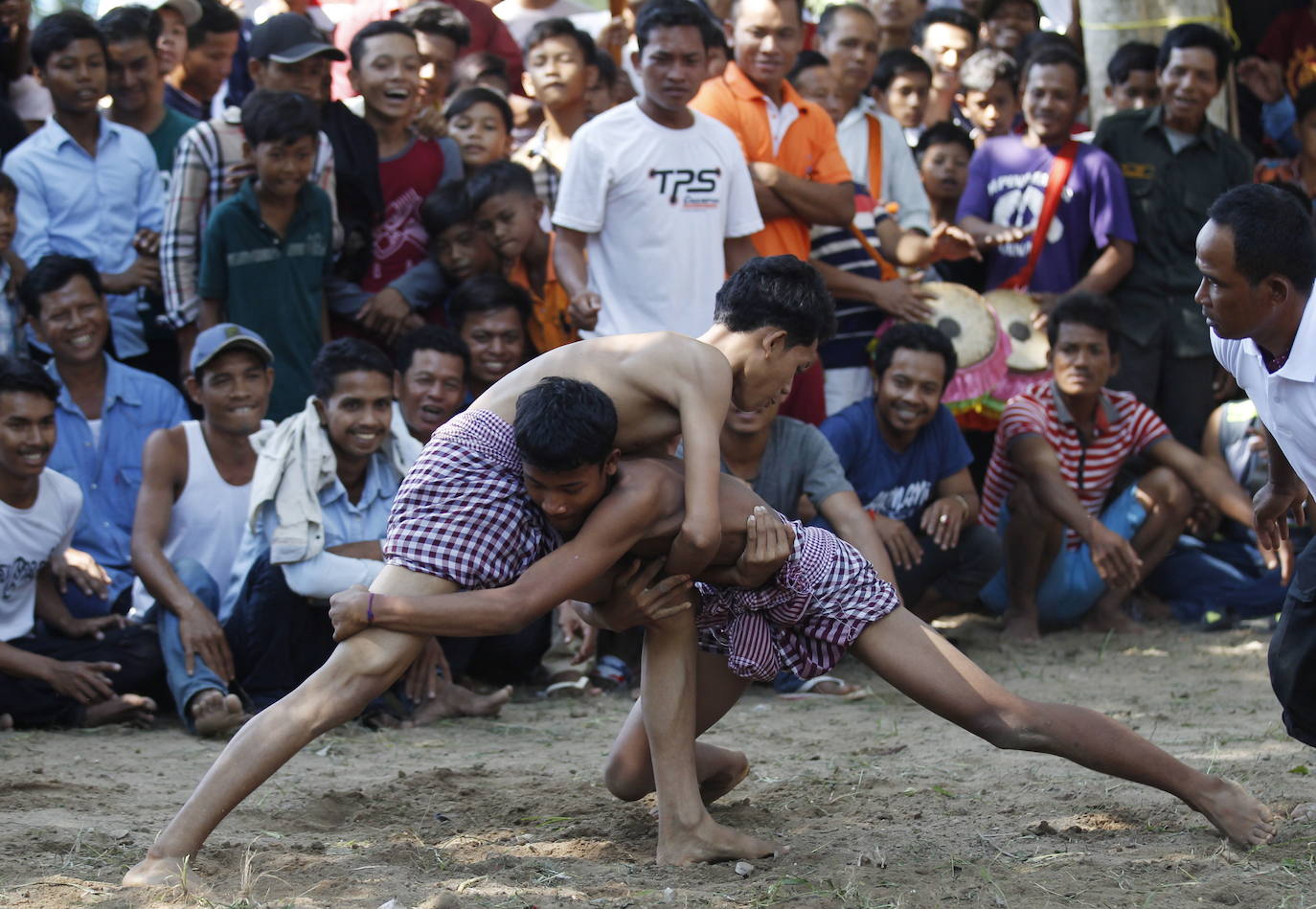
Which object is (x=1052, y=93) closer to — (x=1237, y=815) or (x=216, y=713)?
(x=1237, y=815)

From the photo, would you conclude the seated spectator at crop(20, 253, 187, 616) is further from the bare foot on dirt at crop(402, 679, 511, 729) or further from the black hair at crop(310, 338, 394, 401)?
the bare foot on dirt at crop(402, 679, 511, 729)

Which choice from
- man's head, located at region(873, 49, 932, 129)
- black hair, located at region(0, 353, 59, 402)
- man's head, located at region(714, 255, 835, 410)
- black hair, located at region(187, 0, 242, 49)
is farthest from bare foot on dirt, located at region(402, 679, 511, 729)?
man's head, located at region(873, 49, 932, 129)

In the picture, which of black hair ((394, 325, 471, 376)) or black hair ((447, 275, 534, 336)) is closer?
black hair ((394, 325, 471, 376))

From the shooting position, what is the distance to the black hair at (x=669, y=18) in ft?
19.8

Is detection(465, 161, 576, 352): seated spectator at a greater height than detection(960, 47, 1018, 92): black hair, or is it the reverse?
detection(960, 47, 1018, 92): black hair

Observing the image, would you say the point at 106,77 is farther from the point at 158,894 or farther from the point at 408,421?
the point at 158,894

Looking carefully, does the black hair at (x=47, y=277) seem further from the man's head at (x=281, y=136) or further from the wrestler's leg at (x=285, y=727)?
the wrestler's leg at (x=285, y=727)

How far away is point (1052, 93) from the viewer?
730 cm

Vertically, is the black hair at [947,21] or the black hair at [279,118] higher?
the black hair at [947,21]

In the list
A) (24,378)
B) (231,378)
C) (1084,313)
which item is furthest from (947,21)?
(24,378)

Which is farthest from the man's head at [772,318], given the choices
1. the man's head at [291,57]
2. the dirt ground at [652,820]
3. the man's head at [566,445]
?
the man's head at [291,57]

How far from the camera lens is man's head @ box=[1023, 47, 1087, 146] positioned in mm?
7293

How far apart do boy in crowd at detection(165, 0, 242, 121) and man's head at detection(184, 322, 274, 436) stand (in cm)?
210

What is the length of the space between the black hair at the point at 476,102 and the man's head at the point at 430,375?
1.45 m
